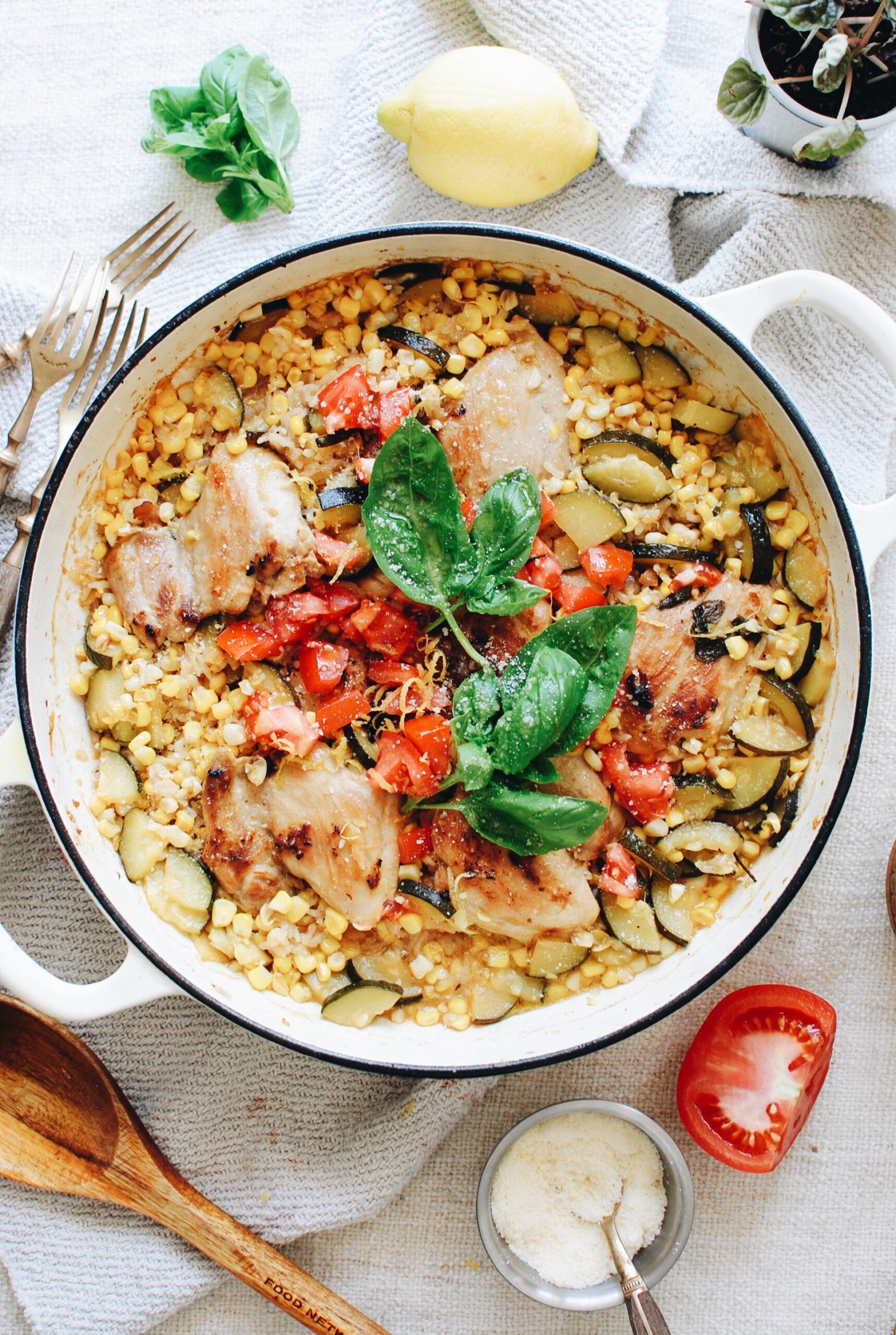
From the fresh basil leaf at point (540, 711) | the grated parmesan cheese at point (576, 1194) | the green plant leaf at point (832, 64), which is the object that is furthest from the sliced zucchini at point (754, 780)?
the green plant leaf at point (832, 64)

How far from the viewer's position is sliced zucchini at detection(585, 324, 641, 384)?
3205 mm

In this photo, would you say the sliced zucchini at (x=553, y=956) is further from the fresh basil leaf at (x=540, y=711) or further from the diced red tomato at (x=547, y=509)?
the diced red tomato at (x=547, y=509)

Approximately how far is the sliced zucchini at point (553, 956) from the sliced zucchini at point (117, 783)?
4.40 feet

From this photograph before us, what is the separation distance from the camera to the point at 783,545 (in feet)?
10.4

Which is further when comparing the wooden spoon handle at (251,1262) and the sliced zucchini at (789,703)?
the wooden spoon handle at (251,1262)

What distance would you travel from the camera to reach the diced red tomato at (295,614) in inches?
120

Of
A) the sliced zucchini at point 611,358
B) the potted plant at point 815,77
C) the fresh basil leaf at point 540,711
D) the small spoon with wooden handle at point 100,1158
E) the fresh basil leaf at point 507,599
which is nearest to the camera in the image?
the fresh basil leaf at point 540,711

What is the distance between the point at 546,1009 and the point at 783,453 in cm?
188

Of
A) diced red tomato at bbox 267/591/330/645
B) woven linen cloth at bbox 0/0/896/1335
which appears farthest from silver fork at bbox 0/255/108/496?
diced red tomato at bbox 267/591/330/645

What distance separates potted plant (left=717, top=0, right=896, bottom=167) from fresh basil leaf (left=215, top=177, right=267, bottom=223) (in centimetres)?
153

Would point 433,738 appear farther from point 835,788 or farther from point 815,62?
point 815,62

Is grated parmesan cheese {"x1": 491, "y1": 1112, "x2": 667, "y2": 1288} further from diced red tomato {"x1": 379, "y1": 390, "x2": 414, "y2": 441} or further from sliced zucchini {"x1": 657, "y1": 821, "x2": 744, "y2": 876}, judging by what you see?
diced red tomato {"x1": 379, "y1": 390, "x2": 414, "y2": 441}

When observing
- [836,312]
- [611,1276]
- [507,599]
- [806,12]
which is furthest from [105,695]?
Result: [806,12]

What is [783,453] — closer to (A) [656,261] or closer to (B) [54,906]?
(A) [656,261]
